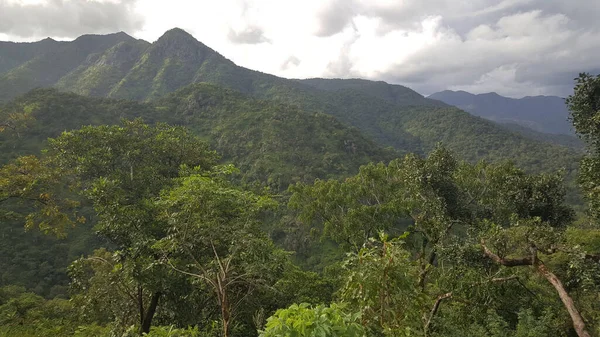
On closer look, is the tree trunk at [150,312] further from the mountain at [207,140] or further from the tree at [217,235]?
the mountain at [207,140]

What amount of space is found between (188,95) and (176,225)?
10370 cm

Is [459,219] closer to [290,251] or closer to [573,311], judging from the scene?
[573,311]

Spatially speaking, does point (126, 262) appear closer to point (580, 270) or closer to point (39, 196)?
point (39, 196)

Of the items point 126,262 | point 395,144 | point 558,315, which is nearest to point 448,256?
point 558,315

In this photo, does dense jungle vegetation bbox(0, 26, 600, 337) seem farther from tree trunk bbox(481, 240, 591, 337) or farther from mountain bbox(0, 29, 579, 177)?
mountain bbox(0, 29, 579, 177)

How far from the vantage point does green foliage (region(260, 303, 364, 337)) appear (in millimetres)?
3326

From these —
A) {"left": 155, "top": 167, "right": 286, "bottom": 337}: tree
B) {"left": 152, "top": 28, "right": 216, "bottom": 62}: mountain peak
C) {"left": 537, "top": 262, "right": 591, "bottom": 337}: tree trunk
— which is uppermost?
{"left": 152, "top": 28, "right": 216, "bottom": 62}: mountain peak

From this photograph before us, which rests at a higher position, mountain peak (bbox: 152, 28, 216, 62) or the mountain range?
mountain peak (bbox: 152, 28, 216, 62)

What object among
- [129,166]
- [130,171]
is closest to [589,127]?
[130,171]

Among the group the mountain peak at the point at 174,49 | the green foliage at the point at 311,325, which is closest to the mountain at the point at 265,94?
the mountain peak at the point at 174,49

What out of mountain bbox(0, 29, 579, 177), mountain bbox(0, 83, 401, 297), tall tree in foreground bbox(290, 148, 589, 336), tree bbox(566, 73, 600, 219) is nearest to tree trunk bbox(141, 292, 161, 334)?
tall tree in foreground bbox(290, 148, 589, 336)

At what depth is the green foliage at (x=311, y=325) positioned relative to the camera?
333 cm

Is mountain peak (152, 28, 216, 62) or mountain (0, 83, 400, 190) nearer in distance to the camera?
mountain (0, 83, 400, 190)

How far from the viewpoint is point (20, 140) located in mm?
51469
